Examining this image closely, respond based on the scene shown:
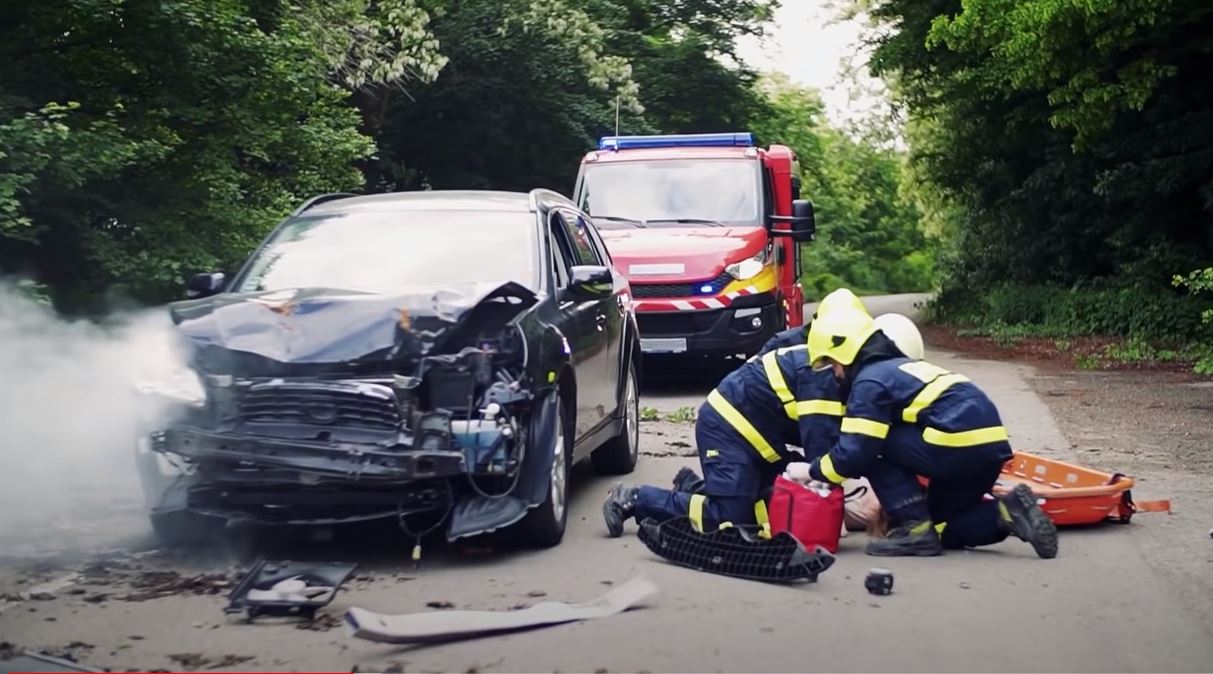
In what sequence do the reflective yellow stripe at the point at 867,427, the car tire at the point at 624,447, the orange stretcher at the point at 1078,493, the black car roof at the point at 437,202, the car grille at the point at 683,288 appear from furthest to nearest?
the car grille at the point at 683,288
the car tire at the point at 624,447
the black car roof at the point at 437,202
the orange stretcher at the point at 1078,493
the reflective yellow stripe at the point at 867,427

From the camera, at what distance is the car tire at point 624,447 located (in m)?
10.3

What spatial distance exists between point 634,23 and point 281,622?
30.0m

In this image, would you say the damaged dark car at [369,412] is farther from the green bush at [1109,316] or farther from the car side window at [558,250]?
the green bush at [1109,316]

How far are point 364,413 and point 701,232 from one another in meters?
9.26

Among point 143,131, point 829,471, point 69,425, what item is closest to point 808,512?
point 829,471

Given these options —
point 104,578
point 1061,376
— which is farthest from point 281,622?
point 1061,376

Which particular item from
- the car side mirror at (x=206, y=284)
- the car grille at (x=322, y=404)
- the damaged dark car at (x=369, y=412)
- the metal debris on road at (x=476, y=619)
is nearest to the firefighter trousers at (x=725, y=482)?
the damaged dark car at (x=369, y=412)

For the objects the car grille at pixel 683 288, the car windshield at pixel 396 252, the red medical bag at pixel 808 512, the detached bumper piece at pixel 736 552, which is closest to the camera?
the detached bumper piece at pixel 736 552

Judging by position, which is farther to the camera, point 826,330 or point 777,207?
point 777,207

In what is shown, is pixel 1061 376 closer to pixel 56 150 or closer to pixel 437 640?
pixel 56 150

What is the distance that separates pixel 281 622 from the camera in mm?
6195

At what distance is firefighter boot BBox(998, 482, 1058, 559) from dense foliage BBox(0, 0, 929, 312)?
777 centimetres

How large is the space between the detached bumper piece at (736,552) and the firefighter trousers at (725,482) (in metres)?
0.15

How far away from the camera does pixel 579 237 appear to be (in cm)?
995
